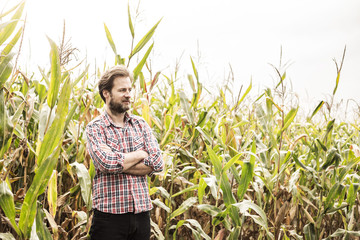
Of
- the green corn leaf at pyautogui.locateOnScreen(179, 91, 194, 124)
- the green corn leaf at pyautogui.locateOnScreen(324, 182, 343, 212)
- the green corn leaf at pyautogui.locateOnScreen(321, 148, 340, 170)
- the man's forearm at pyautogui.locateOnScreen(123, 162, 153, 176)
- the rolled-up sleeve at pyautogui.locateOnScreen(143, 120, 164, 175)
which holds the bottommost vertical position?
the green corn leaf at pyautogui.locateOnScreen(324, 182, 343, 212)

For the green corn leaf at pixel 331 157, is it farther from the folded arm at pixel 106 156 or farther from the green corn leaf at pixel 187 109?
the folded arm at pixel 106 156

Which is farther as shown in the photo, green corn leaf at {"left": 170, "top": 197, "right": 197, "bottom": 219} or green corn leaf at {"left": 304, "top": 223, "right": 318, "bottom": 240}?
green corn leaf at {"left": 304, "top": 223, "right": 318, "bottom": 240}

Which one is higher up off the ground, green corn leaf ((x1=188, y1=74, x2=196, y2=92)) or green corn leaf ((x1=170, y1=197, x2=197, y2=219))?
green corn leaf ((x1=188, y1=74, x2=196, y2=92))

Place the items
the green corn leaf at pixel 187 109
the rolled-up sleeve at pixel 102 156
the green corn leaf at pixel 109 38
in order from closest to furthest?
the rolled-up sleeve at pixel 102 156 < the green corn leaf at pixel 109 38 < the green corn leaf at pixel 187 109

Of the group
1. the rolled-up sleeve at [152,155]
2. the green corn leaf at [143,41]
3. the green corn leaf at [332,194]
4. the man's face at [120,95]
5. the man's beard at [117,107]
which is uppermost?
the green corn leaf at [143,41]

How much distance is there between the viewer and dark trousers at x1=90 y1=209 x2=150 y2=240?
1.72m

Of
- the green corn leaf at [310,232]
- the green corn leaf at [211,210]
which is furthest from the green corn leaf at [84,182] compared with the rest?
the green corn leaf at [310,232]

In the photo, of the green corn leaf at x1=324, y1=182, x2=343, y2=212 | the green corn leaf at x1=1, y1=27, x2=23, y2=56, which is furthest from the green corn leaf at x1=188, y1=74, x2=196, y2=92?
the green corn leaf at x1=1, y1=27, x2=23, y2=56

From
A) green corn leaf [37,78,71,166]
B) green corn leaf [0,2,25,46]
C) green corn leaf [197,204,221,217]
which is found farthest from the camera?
green corn leaf [197,204,221,217]

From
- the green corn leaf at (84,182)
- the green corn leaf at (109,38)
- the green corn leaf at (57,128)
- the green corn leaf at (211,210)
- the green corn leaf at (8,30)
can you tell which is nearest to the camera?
the green corn leaf at (57,128)

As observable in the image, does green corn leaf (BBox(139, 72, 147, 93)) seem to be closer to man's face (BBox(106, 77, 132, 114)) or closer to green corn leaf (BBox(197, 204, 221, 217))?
man's face (BBox(106, 77, 132, 114))

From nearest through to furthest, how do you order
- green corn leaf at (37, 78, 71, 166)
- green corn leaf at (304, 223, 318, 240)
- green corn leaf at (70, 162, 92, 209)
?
green corn leaf at (37, 78, 71, 166) → green corn leaf at (70, 162, 92, 209) → green corn leaf at (304, 223, 318, 240)

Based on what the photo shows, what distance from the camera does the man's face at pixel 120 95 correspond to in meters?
1.81

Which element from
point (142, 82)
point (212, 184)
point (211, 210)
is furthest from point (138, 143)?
point (142, 82)
